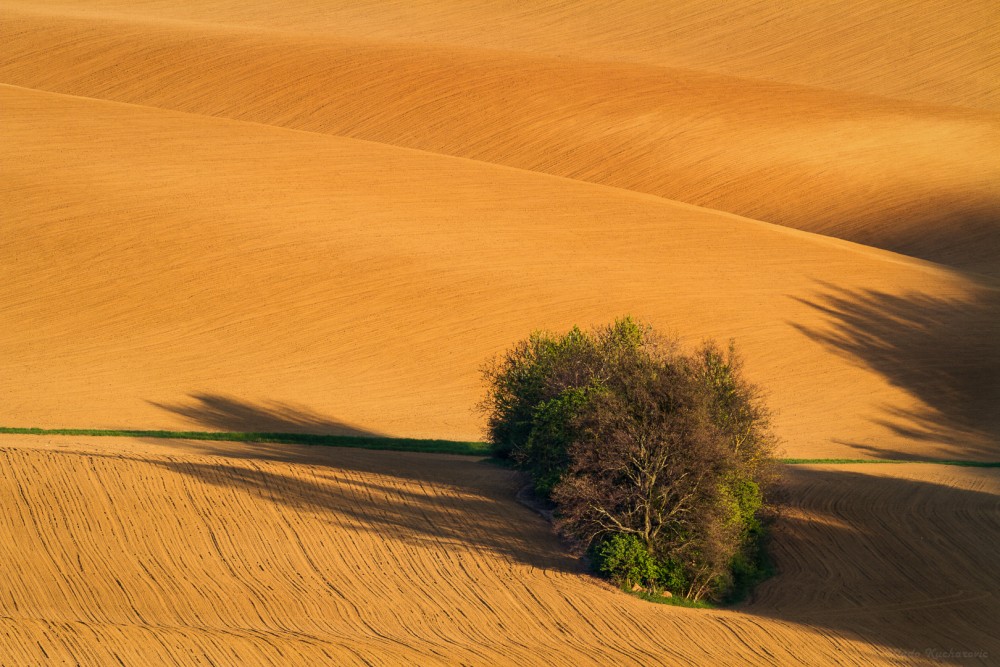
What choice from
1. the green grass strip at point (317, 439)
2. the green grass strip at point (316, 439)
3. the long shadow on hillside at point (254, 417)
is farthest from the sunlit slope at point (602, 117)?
the green grass strip at point (316, 439)

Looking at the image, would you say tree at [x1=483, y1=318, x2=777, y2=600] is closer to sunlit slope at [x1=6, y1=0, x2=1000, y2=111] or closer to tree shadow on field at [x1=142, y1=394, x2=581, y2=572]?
tree shadow on field at [x1=142, y1=394, x2=581, y2=572]

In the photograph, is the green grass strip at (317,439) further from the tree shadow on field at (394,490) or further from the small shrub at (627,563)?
the small shrub at (627,563)

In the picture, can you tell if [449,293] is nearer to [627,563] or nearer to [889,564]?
[627,563]

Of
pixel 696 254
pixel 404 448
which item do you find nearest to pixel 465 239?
pixel 696 254

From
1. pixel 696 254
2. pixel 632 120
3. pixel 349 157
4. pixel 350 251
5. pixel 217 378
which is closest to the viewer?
pixel 217 378

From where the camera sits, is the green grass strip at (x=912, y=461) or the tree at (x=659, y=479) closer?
the tree at (x=659, y=479)

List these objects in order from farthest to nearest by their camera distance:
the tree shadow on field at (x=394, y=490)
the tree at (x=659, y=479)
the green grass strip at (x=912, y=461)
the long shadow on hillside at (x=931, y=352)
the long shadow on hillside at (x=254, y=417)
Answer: the long shadow on hillside at (x=931, y=352) < the green grass strip at (x=912, y=461) < the long shadow on hillside at (x=254, y=417) < the tree shadow on field at (x=394, y=490) < the tree at (x=659, y=479)

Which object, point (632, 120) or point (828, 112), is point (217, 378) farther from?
point (828, 112)
